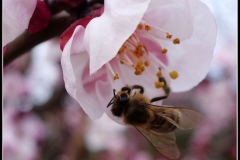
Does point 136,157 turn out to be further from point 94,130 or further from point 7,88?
point 7,88

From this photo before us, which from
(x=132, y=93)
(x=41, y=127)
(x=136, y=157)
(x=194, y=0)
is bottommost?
(x=136, y=157)

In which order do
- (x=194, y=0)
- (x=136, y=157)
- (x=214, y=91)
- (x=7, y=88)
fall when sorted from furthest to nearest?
(x=214, y=91), (x=136, y=157), (x=7, y=88), (x=194, y=0)

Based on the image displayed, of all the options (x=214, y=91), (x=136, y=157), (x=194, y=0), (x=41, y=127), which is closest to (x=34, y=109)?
(x=41, y=127)

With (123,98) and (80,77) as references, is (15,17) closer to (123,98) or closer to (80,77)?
(80,77)

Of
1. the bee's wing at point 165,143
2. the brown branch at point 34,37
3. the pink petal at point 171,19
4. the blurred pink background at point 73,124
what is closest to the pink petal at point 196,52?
the pink petal at point 171,19

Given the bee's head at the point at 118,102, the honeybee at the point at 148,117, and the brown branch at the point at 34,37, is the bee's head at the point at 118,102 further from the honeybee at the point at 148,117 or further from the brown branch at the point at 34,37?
the brown branch at the point at 34,37

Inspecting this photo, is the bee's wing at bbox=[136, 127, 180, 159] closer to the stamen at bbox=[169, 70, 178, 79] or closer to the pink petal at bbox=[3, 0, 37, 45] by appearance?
the stamen at bbox=[169, 70, 178, 79]
